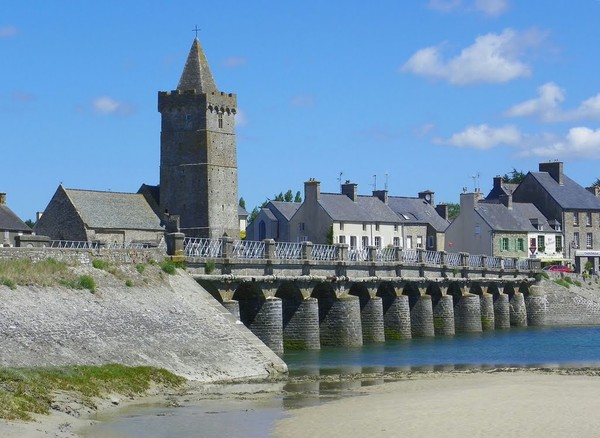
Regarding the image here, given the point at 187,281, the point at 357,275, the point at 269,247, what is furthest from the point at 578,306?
the point at 187,281

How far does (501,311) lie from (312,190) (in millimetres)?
19489

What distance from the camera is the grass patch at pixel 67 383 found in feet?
90.4

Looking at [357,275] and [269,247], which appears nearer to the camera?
[269,247]

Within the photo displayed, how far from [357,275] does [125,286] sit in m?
23.4

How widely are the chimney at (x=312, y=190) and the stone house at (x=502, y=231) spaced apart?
14.3 meters

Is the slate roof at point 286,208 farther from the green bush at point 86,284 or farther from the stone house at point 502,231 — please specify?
the green bush at point 86,284

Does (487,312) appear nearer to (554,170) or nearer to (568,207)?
(568,207)

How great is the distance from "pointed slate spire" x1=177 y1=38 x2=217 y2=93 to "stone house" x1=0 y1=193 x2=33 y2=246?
18752mm

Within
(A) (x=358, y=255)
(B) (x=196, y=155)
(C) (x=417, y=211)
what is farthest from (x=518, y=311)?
(B) (x=196, y=155)

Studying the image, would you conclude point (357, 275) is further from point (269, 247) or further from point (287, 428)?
point (287, 428)

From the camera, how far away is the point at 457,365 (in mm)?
50625

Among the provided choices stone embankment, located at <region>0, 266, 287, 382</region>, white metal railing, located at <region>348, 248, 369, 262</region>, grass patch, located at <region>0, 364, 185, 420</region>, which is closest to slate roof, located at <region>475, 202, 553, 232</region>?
white metal railing, located at <region>348, 248, 369, 262</region>

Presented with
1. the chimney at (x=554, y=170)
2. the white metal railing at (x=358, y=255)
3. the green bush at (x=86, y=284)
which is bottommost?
the green bush at (x=86, y=284)

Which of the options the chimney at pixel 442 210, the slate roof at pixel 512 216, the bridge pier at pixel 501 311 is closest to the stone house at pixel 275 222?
the chimney at pixel 442 210
